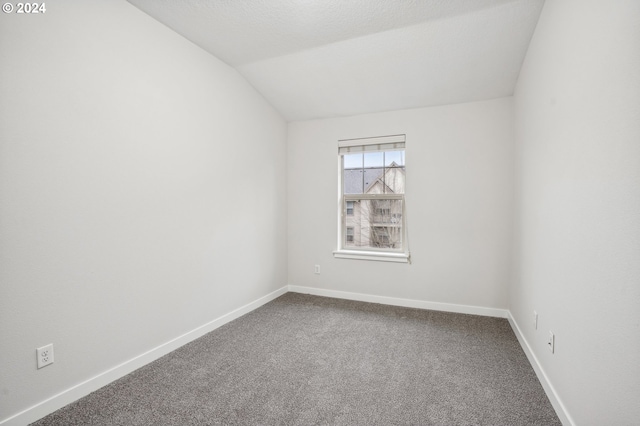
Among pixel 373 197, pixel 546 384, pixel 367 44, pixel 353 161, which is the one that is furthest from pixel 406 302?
pixel 367 44

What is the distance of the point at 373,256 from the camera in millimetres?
3660

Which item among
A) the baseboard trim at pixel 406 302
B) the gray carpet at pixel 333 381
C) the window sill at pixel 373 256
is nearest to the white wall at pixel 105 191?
the gray carpet at pixel 333 381

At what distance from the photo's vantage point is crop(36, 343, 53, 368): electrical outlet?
166 centimetres

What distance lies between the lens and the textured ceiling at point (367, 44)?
7.27 feet

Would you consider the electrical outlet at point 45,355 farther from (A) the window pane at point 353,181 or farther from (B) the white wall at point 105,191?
(A) the window pane at point 353,181

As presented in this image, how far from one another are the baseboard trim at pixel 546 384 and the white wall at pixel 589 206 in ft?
0.13

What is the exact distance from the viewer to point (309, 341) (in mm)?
2631

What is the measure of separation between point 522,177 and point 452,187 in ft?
2.40

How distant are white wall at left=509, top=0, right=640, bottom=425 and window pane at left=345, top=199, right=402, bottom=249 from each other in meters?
1.62

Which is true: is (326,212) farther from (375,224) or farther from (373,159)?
(373,159)

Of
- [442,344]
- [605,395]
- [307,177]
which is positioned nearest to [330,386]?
[442,344]

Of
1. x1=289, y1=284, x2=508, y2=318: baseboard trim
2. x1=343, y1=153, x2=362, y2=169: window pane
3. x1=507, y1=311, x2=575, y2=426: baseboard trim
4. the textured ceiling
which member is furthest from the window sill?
the textured ceiling

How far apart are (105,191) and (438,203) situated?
3073mm

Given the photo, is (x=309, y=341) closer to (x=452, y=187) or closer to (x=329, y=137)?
(x=452, y=187)
